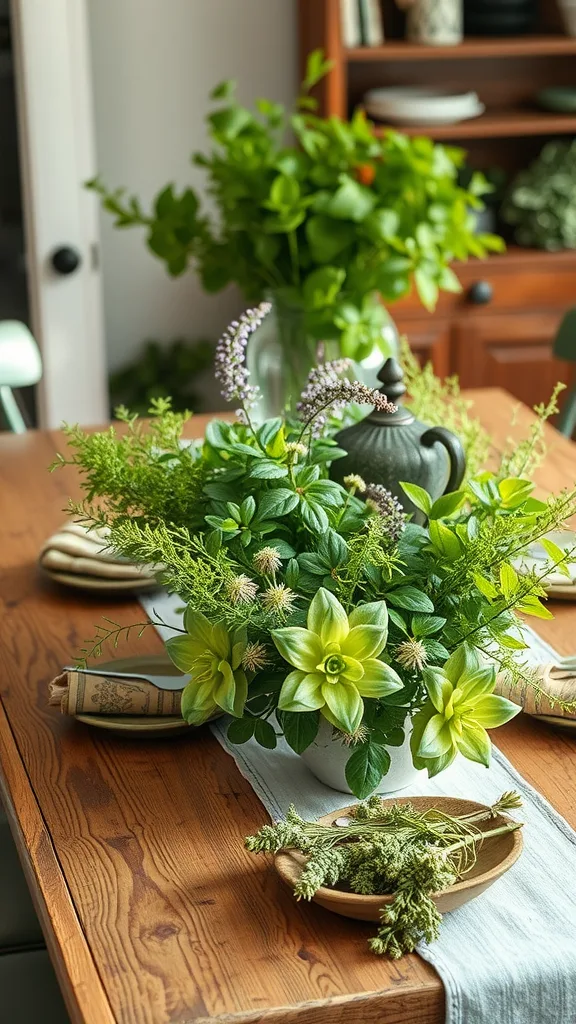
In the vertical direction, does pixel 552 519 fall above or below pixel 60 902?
above

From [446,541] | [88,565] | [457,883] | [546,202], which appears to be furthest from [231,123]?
[457,883]

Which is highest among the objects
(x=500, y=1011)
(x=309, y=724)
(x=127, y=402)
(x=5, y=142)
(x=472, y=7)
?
(x=472, y=7)

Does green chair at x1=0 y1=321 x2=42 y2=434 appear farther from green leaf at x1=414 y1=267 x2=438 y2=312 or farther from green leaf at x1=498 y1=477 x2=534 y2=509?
green leaf at x1=498 y1=477 x2=534 y2=509

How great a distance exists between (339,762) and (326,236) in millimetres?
962

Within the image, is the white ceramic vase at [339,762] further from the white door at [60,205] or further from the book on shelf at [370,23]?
the book on shelf at [370,23]

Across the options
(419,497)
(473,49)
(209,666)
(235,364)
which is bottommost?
(209,666)

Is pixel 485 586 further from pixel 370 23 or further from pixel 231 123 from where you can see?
pixel 370 23

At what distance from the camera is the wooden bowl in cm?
94

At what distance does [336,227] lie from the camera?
6.12 feet

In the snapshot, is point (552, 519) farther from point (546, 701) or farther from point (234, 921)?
point (234, 921)

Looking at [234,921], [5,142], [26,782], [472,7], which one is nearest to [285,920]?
[234,921]

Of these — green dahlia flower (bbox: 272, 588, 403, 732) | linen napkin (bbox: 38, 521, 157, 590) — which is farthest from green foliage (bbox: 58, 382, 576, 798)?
linen napkin (bbox: 38, 521, 157, 590)

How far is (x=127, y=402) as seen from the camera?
3355mm

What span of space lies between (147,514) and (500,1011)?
1.76 feet
